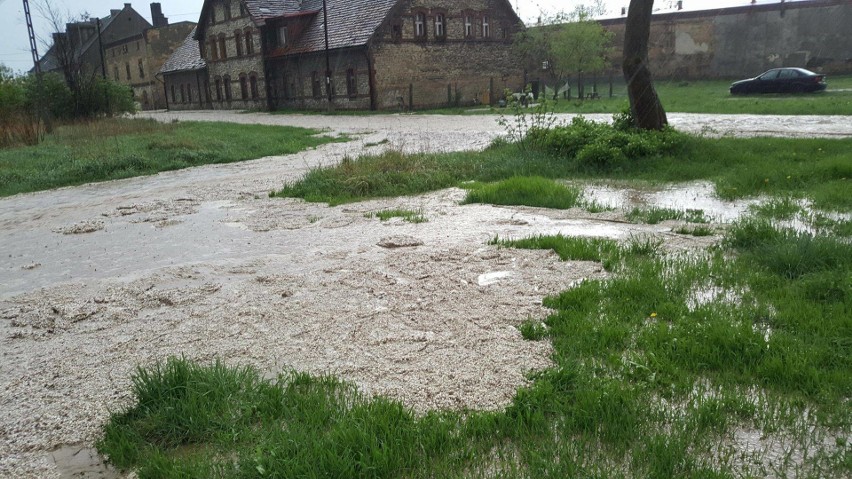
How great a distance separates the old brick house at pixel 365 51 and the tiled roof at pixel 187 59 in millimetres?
4968

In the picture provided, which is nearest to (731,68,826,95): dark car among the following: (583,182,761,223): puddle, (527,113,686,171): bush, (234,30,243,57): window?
(527,113,686,171): bush

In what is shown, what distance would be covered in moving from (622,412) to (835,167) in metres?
8.85

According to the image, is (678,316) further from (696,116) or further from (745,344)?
(696,116)

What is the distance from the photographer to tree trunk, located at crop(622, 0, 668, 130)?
43.3ft

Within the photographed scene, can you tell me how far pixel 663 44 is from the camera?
155 ft

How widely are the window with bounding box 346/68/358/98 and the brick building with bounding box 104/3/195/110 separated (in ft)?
107

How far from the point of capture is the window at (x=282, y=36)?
43.8 m

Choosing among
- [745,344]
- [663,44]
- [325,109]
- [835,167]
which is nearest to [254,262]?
[745,344]

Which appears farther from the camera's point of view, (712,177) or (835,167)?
(712,177)

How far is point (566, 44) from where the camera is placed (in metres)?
40.4

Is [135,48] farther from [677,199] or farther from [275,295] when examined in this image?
[275,295]

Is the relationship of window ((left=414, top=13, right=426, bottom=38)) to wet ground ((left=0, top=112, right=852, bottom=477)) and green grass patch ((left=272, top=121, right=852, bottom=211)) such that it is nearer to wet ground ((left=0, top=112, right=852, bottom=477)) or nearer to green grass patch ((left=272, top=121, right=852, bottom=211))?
green grass patch ((left=272, top=121, right=852, bottom=211))

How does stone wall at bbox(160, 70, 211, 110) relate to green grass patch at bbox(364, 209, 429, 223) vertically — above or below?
above

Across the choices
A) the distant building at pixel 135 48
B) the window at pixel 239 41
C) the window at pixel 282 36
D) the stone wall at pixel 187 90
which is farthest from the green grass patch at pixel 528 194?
the distant building at pixel 135 48
